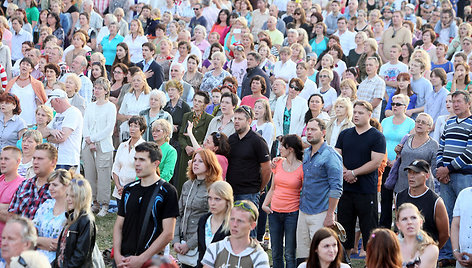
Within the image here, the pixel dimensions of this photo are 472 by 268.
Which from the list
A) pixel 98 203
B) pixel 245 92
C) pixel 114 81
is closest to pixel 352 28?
pixel 245 92

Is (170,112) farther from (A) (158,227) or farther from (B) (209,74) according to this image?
(A) (158,227)

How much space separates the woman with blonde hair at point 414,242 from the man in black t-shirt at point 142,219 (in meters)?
1.97

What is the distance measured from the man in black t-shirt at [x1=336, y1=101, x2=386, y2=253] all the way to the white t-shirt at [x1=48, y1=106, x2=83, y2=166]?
361 cm

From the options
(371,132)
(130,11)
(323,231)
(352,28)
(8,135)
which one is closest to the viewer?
(323,231)

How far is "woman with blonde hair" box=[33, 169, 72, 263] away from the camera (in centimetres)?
657

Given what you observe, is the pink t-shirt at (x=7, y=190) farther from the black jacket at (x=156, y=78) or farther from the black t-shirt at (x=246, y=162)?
the black jacket at (x=156, y=78)

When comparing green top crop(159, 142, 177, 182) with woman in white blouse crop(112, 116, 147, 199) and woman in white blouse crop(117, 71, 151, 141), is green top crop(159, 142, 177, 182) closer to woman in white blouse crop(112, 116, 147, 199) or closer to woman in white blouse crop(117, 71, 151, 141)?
woman in white blouse crop(112, 116, 147, 199)

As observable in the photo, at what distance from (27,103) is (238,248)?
634 centimetres

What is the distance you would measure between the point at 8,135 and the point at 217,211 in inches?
179

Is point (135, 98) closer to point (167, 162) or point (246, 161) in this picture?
point (167, 162)

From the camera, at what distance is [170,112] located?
36.2ft

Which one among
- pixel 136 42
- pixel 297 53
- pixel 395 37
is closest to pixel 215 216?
pixel 297 53

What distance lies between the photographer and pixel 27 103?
1145cm

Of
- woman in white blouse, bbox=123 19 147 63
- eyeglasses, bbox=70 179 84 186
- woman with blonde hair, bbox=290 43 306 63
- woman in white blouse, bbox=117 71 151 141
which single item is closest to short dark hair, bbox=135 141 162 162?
eyeglasses, bbox=70 179 84 186
